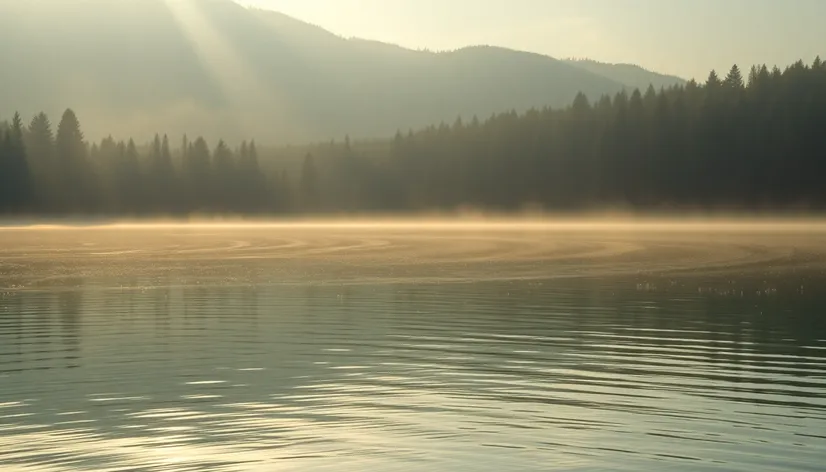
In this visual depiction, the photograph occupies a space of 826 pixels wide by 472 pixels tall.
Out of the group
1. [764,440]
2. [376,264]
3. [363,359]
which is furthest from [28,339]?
[376,264]

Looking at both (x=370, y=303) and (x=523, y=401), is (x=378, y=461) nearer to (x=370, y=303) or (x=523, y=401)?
(x=523, y=401)

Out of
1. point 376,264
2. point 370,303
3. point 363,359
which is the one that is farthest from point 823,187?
point 363,359

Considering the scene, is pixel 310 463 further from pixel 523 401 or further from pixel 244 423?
pixel 523 401

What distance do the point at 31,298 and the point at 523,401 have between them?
2987 centimetres

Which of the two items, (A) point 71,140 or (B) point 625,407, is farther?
(A) point 71,140

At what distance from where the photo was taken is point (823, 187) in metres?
180

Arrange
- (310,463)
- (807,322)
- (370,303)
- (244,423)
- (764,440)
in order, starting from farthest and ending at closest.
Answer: (370,303) → (807,322) → (244,423) → (764,440) → (310,463)

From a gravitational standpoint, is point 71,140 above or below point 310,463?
above

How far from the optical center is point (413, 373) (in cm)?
2541

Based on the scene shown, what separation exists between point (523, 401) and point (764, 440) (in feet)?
17.1

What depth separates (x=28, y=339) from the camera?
31953mm

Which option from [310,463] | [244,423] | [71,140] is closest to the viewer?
[310,463]

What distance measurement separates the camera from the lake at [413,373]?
1750cm

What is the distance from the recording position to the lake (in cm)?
1750
